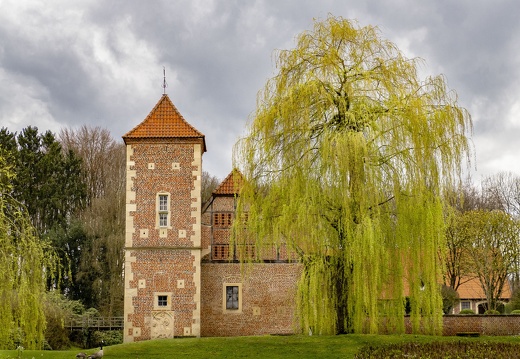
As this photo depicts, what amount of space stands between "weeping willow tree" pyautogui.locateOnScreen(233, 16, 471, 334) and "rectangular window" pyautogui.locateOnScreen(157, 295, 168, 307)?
24.5ft

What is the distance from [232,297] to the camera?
25312 mm

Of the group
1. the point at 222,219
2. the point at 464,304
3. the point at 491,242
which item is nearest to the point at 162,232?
the point at 222,219

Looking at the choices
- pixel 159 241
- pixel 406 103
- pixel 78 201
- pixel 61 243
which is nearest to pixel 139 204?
pixel 159 241

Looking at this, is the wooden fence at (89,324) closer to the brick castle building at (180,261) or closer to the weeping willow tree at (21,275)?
the brick castle building at (180,261)

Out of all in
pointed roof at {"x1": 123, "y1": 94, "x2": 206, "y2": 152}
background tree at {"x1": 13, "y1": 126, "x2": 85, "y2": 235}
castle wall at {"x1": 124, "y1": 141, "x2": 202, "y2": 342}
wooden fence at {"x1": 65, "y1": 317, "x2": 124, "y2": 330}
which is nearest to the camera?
castle wall at {"x1": 124, "y1": 141, "x2": 202, "y2": 342}

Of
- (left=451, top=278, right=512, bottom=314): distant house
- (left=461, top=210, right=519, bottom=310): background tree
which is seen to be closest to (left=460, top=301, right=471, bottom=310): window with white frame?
(left=451, top=278, right=512, bottom=314): distant house

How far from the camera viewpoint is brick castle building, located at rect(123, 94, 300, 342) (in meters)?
24.0

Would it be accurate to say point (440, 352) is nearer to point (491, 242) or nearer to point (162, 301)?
point (162, 301)

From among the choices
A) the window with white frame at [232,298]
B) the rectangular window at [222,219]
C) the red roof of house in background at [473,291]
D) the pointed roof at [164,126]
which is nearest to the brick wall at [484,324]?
the window with white frame at [232,298]

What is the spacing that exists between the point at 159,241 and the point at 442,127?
1127 centimetres

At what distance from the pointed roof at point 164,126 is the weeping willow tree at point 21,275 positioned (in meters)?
9.46

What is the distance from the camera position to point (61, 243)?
1452 inches

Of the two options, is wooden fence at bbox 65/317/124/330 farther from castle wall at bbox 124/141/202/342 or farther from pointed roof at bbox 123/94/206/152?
pointed roof at bbox 123/94/206/152

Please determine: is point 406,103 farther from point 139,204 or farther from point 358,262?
point 139,204
